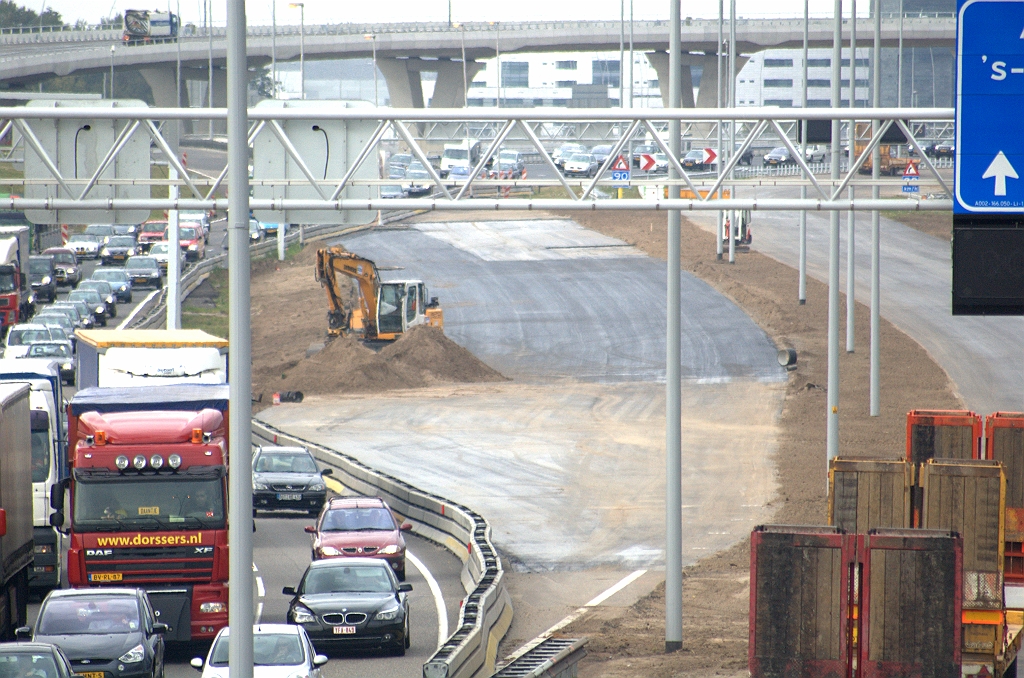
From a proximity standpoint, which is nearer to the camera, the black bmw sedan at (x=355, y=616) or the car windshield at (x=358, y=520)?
the black bmw sedan at (x=355, y=616)

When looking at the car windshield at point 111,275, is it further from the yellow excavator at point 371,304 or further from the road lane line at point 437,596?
the road lane line at point 437,596

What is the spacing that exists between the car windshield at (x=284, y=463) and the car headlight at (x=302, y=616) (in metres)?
11.6

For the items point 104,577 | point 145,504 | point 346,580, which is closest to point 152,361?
point 145,504

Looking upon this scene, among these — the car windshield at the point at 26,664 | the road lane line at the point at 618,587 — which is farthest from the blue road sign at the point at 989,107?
the road lane line at the point at 618,587

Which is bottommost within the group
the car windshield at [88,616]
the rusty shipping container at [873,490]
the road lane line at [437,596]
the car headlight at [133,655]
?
the road lane line at [437,596]

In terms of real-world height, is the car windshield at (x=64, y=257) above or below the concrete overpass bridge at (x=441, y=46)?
below

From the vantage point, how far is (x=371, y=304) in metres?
52.2

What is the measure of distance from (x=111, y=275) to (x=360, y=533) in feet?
130

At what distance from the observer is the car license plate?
62.1ft

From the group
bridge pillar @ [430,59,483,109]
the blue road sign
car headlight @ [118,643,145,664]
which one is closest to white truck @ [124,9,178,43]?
bridge pillar @ [430,59,483,109]

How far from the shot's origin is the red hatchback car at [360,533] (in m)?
24.4

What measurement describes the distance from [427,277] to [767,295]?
16642 millimetres

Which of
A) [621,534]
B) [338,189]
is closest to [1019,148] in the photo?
[338,189]

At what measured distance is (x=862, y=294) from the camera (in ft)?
195
